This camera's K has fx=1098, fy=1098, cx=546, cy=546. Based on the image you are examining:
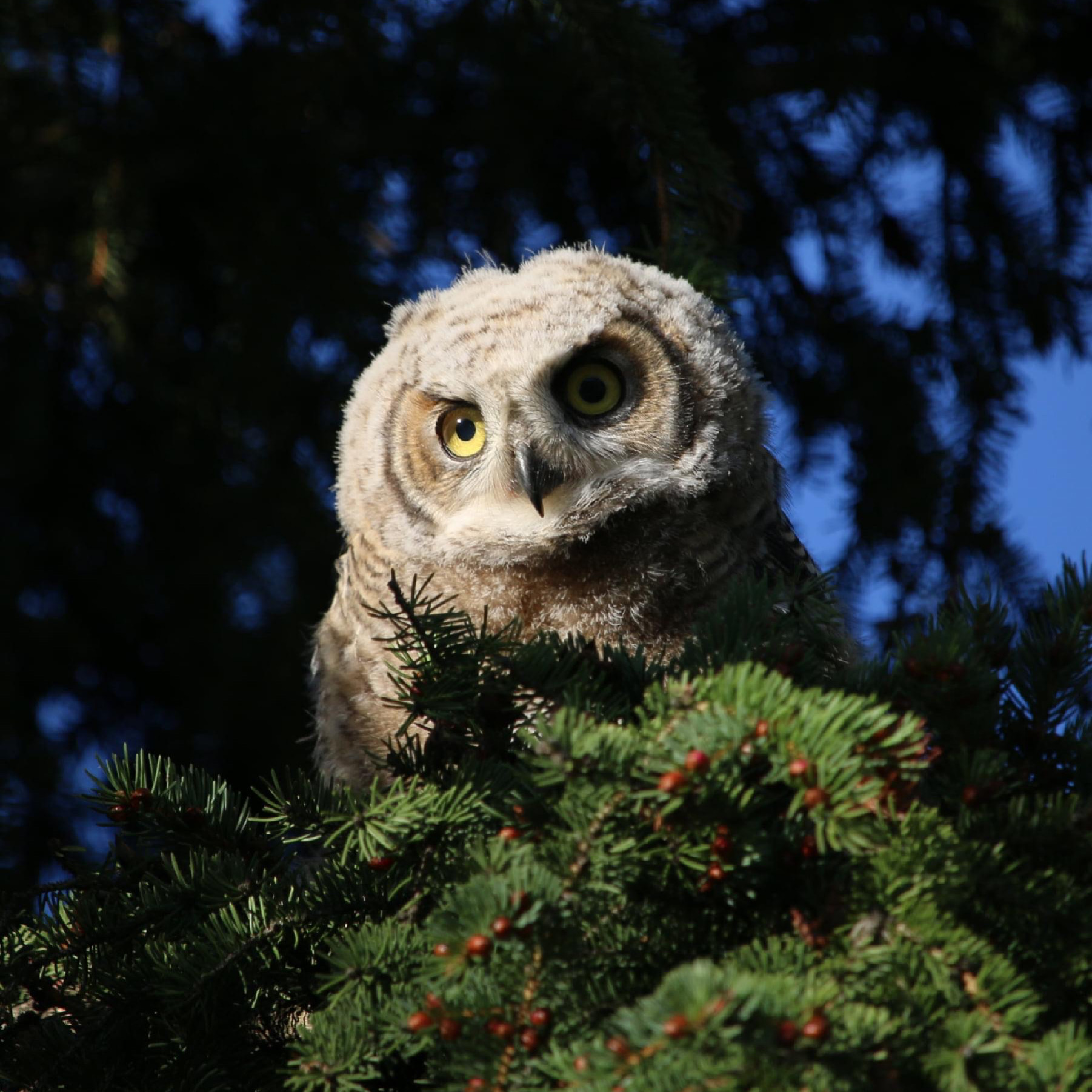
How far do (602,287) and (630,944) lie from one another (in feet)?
5.40

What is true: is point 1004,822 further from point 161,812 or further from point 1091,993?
point 161,812

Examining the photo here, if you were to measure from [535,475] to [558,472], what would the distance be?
0.21ft

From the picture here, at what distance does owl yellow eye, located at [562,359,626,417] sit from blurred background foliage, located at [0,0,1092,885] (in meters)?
0.72

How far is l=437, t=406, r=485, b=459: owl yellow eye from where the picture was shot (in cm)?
237

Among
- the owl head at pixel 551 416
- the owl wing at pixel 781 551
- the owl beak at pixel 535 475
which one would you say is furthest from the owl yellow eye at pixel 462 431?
the owl wing at pixel 781 551

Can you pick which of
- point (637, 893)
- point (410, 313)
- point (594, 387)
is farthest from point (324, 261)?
point (637, 893)

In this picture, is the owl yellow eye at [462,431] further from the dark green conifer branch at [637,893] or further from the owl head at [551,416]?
the dark green conifer branch at [637,893]

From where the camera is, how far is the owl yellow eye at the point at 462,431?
2.37m

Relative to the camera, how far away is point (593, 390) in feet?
7.69

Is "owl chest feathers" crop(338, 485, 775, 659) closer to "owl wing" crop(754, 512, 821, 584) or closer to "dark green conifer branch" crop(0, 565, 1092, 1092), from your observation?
"owl wing" crop(754, 512, 821, 584)

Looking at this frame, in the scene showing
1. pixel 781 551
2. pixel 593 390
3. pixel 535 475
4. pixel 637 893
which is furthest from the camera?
pixel 781 551

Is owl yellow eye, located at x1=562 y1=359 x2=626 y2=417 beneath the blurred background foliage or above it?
beneath

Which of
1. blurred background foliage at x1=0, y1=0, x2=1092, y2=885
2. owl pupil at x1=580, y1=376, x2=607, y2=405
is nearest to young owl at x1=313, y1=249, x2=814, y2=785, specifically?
owl pupil at x1=580, y1=376, x2=607, y2=405

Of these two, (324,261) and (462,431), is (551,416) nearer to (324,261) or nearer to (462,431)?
(462,431)
